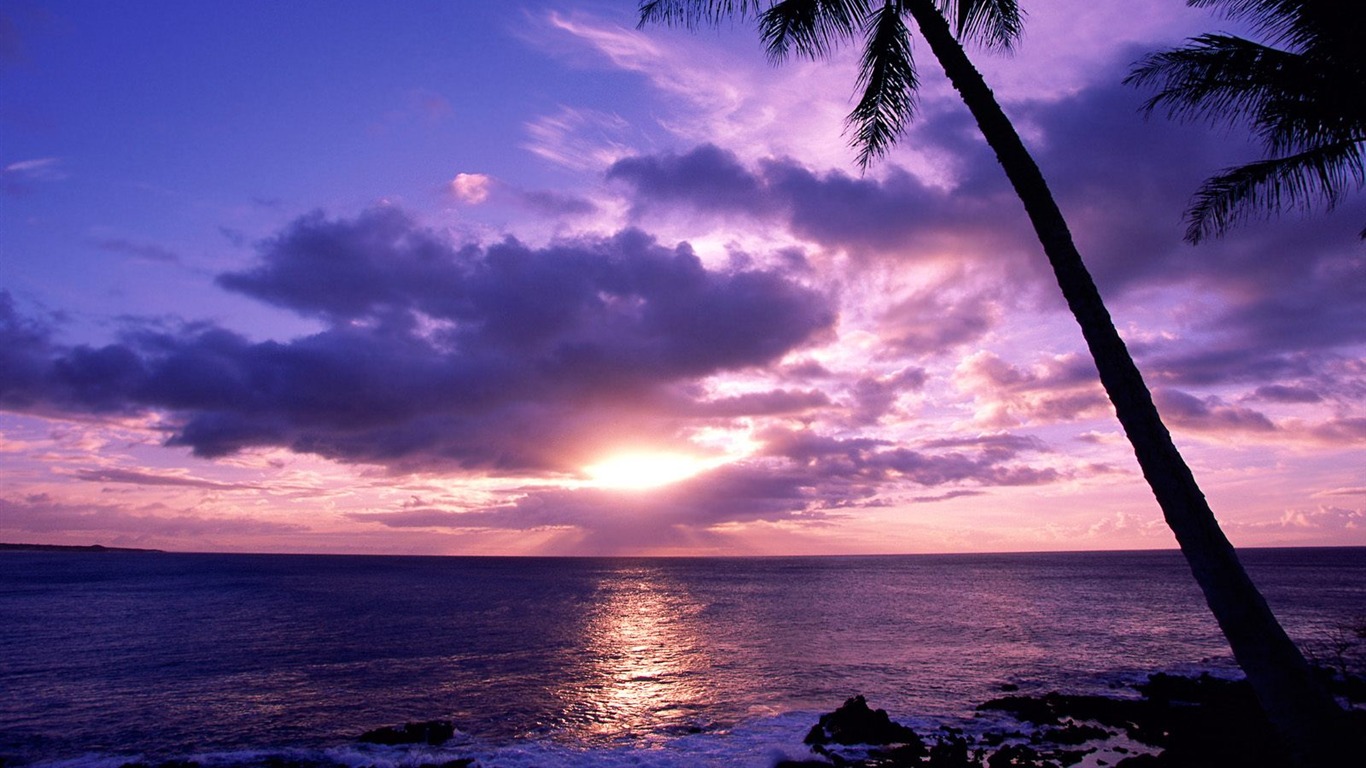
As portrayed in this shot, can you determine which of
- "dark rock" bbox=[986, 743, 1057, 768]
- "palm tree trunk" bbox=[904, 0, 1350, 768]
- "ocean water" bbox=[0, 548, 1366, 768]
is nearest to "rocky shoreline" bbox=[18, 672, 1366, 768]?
"dark rock" bbox=[986, 743, 1057, 768]

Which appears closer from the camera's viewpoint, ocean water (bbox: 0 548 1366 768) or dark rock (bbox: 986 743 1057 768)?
dark rock (bbox: 986 743 1057 768)

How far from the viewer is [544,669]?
33.1 meters

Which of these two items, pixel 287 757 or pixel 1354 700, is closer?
pixel 287 757

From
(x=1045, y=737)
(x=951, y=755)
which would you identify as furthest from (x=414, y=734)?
(x=1045, y=737)

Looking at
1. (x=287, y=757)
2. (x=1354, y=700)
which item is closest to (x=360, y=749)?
(x=287, y=757)

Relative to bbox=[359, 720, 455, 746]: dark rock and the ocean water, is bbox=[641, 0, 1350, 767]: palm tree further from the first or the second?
bbox=[359, 720, 455, 746]: dark rock

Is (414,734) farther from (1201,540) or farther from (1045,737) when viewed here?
(1201,540)

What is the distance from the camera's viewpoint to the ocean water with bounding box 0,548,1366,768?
816 inches

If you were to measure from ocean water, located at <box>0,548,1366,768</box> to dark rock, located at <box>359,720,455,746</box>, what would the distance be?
597 mm

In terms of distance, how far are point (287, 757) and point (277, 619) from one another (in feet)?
136

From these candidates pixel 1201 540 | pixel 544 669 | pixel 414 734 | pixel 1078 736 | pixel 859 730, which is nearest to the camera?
→ pixel 1201 540

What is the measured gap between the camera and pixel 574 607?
218 ft

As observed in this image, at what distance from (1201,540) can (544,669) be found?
31.3 m

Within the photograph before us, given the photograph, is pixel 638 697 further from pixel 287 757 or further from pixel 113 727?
pixel 113 727
